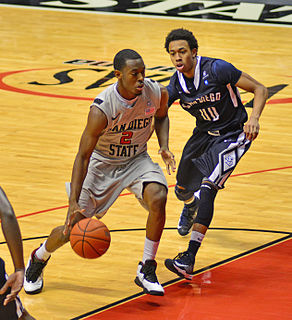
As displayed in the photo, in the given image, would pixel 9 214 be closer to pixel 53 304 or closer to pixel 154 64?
pixel 53 304

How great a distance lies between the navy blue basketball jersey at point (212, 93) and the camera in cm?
633

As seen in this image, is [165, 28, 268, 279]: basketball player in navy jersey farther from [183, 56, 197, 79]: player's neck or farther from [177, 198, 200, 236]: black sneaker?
[177, 198, 200, 236]: black sneaker

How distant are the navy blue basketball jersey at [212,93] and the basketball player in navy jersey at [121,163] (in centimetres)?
43

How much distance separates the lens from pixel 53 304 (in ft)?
18.2

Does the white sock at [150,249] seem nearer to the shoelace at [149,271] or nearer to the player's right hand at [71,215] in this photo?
the shoelace at [149,271]

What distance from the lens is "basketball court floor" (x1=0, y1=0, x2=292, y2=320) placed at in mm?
5637

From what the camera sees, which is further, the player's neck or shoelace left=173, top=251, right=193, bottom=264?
the player's neck

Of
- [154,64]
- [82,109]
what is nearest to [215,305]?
[82,109]

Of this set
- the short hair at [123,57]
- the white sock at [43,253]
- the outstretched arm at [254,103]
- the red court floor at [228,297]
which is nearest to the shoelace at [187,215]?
the red court floor at [228,297]

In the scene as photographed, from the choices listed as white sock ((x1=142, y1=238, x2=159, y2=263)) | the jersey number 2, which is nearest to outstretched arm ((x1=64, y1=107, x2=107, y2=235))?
the jersey number 2

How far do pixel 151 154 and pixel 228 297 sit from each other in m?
3.87

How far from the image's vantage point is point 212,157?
634 centimetres

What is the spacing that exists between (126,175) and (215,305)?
1077 millimetres

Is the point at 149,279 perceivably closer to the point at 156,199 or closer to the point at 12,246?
the point at 156,199
